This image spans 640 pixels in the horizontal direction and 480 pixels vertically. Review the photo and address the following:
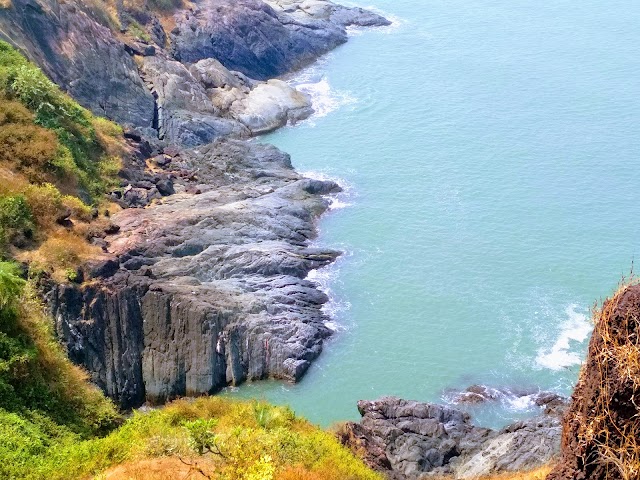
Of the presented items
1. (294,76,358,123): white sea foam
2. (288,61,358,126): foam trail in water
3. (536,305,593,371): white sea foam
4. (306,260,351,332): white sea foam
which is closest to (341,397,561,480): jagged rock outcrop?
(536,305,593,371): white sea foam

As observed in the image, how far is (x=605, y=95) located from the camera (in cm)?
6347

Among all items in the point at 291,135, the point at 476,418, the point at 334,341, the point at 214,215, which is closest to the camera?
the point at 476,418

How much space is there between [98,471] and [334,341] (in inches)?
827

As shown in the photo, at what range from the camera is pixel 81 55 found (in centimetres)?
5447

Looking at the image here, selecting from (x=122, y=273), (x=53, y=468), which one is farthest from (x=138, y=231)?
(x=53, y=468)

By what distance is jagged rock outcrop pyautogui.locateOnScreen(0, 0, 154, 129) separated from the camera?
168ft

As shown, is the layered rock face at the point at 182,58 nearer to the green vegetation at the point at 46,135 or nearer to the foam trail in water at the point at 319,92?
the foam trail in water at the point at 319,92

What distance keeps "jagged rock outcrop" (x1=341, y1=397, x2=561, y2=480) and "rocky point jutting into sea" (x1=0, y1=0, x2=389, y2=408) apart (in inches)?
249

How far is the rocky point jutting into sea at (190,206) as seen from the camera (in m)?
34.8

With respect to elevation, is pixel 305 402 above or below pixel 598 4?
below

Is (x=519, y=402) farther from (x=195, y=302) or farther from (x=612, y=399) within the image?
(x=612, y=399)

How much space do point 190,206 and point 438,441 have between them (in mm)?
20988

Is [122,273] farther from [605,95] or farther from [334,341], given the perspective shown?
[605,95]

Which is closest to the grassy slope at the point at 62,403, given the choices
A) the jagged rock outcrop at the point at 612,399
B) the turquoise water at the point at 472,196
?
the jagged rock outcrop at the point at 612,399
